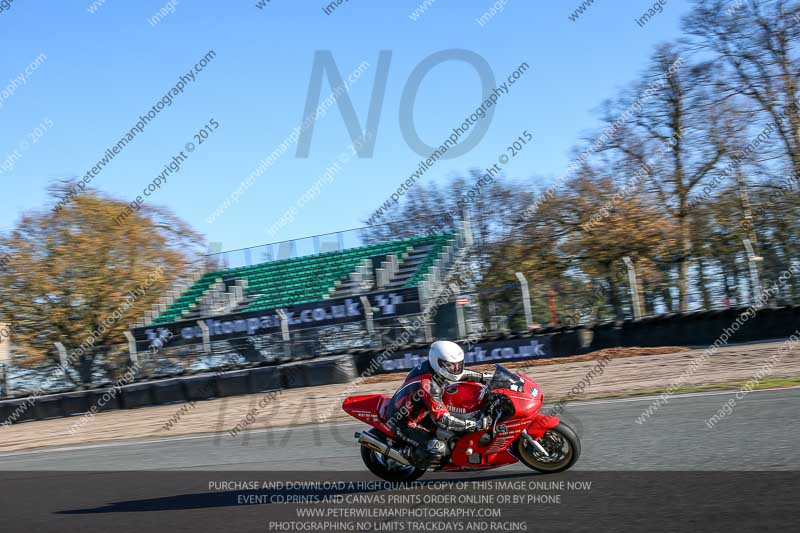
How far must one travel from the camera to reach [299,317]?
25.8 m

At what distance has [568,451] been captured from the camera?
7188 millimetres

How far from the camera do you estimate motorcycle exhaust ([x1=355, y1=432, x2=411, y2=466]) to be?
7.41 m

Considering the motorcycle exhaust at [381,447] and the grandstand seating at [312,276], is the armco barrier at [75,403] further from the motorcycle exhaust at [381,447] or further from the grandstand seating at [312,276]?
the motorcycle exhaust at [381,447]

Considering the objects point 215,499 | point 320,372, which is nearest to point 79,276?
point 320,372

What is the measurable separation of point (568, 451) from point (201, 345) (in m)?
17.9

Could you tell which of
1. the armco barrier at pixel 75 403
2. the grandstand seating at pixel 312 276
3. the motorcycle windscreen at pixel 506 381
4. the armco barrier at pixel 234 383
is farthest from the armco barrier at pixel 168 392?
the motorcycle windscreen at pixel 506 381

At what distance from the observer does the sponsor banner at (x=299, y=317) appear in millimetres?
23984

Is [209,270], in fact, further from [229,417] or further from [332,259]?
[229,417]

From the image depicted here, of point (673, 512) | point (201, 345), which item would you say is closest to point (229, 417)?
point (201, 345)

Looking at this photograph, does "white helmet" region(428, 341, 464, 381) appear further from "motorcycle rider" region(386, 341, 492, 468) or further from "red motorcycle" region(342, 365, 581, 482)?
"red motorcycle" region(342, 365, 581, 482)

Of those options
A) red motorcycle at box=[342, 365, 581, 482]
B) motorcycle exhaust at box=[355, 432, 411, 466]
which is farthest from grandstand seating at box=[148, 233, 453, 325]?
red motorcycle at box=[342, 365, 581, 482]

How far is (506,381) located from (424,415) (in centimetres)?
82

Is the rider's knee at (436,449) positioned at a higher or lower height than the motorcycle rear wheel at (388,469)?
higher

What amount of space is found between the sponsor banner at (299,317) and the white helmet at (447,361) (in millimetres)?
15274
